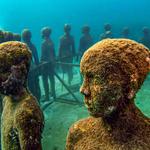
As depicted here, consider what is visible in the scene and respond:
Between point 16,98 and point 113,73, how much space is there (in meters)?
1.37

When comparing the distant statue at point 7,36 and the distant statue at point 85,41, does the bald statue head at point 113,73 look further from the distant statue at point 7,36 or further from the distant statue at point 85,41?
the distant statue at point 85,41

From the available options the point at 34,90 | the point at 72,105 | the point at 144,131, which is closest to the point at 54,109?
the point at 72,105

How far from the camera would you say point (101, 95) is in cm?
305

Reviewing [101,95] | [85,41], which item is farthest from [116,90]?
[85,41]

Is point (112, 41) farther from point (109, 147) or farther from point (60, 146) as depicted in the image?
point (60, 146)

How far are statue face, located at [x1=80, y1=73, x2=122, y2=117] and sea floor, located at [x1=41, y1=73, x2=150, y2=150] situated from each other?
6.18 metres

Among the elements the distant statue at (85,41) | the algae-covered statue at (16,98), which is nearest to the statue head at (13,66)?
the algae-covered statue at (16,98)

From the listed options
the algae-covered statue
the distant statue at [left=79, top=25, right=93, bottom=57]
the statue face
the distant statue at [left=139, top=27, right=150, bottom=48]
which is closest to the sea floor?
the distant statue at [left=139, top=27, right=150, bottom=48]

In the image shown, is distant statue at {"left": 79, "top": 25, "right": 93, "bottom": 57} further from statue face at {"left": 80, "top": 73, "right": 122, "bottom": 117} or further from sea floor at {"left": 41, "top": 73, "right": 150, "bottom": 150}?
statue face at {"left": 80, "top": 73, "right": 122, "bottom": 117}

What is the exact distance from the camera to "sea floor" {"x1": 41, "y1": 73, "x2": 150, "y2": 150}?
9.62m

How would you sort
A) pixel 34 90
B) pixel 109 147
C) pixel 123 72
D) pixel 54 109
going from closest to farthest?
pixel 123 72
pixel 109 147
pixel 34 90
pixel 54 109

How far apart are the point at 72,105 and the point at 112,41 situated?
9.30 meters

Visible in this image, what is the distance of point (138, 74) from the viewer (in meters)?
3.10

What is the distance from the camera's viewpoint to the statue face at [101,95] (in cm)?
302
